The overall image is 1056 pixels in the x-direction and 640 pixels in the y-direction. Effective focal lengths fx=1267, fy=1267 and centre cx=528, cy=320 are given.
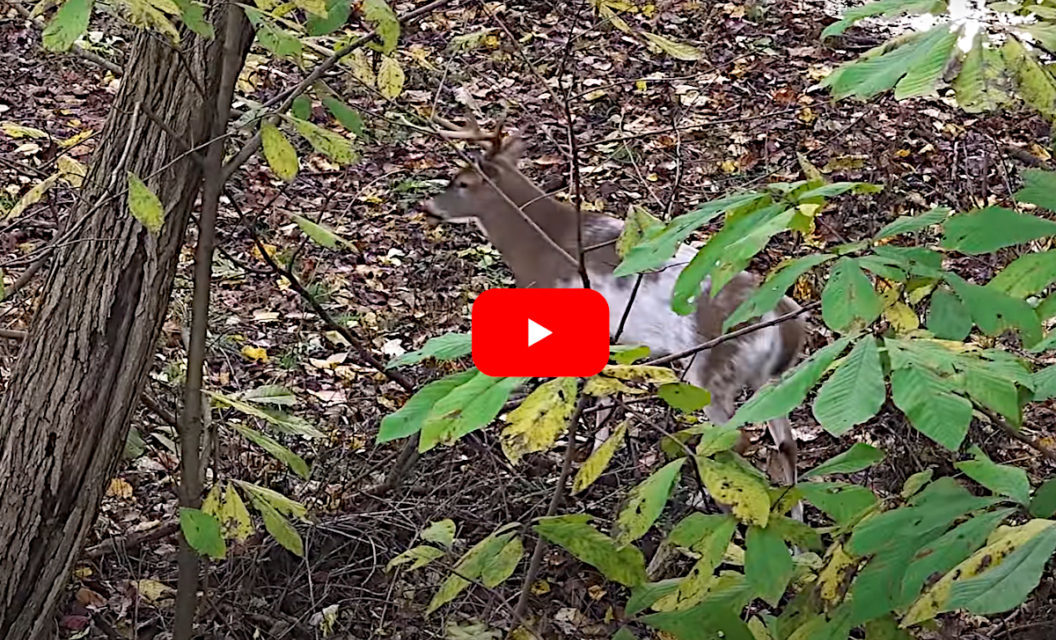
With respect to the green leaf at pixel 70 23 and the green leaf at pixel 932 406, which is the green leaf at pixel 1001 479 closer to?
the green leaf at pixel 932 406

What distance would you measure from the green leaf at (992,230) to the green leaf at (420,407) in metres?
0.66

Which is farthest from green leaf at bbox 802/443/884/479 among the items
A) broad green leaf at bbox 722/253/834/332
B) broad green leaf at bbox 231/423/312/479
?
broad green leaf at bbox 231/423/312/479

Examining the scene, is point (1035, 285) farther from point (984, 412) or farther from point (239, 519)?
point (239, 519)

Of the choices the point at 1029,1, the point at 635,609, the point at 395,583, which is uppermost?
the point at 1029,1

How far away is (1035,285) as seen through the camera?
66.7 inches

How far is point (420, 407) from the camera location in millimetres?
1689

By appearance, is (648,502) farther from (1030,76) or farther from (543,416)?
(1030,76)

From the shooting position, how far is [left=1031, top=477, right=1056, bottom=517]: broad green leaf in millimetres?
1747

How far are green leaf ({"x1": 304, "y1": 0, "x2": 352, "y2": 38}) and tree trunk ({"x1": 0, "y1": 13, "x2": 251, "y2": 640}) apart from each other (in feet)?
1.11

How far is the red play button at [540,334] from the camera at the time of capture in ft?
6.04

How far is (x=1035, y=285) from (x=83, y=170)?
2008 millimetres

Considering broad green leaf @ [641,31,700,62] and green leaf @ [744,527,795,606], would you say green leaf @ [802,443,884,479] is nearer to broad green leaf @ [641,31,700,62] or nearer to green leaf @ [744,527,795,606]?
green leaf @ [744,527,795,606]

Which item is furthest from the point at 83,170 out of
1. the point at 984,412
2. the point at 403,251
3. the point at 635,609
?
Answer: the point at 403,251

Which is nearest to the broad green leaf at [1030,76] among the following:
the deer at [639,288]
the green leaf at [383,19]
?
the green leaf at [383,19]
